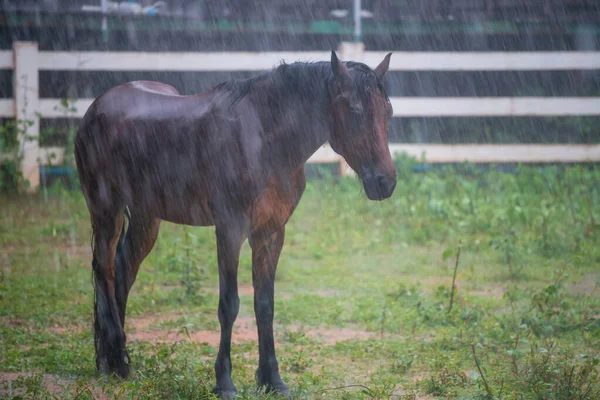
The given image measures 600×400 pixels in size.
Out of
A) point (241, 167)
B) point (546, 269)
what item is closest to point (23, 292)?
point (241, 167)

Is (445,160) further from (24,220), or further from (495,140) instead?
(24,220)

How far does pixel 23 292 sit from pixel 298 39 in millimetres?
7649

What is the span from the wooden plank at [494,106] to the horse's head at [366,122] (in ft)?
24.3

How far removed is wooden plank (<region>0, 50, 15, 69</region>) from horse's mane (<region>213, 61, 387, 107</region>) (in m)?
7.64

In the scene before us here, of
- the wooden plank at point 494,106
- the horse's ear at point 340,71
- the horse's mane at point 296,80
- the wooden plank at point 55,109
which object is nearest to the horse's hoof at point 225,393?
the horse's mane at point 296,80

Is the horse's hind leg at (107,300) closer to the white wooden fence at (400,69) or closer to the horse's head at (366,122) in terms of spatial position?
the horse's head at (366,122)

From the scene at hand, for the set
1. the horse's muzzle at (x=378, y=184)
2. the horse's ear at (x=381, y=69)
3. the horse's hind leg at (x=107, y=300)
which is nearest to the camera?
the horse's muzzle at (x=378, y=184)

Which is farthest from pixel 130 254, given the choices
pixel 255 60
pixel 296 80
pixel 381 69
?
pixel 255 60

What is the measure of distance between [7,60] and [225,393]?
8.45 metres

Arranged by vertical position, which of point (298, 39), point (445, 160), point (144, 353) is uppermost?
point (298, 39)

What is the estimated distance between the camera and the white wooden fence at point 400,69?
36.8 feet

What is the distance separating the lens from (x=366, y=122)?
13.8 feet

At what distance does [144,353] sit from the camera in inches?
213

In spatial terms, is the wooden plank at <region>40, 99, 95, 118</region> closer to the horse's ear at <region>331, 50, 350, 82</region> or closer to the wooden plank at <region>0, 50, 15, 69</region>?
Answer: the wooden plank at <region>0, 50, 15, 69</region>
